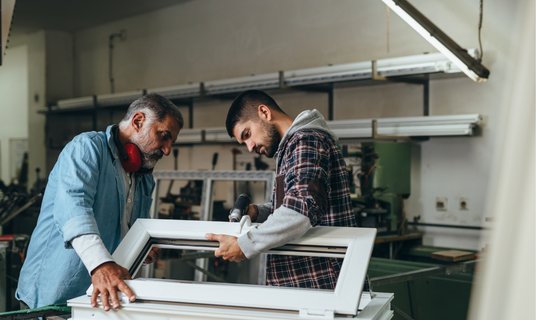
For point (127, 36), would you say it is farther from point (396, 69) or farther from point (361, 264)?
point (361, 264)

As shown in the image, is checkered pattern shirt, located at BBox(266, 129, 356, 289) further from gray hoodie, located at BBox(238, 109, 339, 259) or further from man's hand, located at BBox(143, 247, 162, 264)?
man's hand, located at BBox(143, 247, 162, 264)

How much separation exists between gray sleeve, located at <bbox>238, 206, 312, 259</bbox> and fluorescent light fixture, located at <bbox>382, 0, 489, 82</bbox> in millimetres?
1499

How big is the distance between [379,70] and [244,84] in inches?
46.2

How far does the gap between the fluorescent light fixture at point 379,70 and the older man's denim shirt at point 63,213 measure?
6.67ft

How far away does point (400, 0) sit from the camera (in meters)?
2.14

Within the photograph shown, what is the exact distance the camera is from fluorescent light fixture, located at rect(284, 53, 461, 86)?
2730mm

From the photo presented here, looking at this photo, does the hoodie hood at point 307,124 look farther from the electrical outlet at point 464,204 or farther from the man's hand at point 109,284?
the electrical outlet at point 464,204

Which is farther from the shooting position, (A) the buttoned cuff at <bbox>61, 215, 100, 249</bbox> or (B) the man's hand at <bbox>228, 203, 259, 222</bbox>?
(B) the man's hand at <bbox>228, 203, 259, 222</bbox>

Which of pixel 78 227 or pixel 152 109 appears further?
pixel 152 109

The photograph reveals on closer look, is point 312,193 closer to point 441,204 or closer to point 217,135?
point 441,204

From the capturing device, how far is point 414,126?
2.94m

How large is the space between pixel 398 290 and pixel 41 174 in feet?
16.4

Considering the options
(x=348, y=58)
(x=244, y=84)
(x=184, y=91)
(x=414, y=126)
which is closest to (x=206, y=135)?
(x=184, y=91)

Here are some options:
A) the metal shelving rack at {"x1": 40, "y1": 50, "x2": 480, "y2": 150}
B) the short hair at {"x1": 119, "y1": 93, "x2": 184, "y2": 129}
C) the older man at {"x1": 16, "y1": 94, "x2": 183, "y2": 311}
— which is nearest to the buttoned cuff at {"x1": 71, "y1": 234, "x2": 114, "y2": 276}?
the older man at {"x1": 16, "y1": 94, "x2": 183, "y2": 311}
